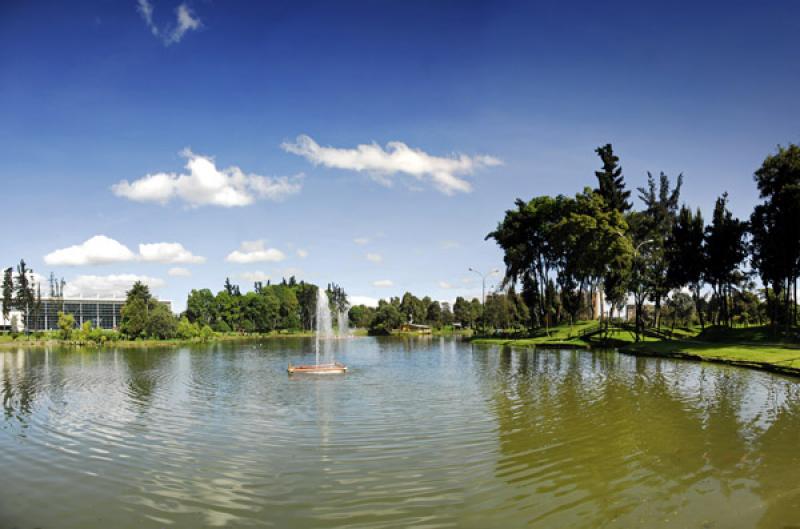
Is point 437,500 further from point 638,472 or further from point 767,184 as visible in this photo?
point 767,184

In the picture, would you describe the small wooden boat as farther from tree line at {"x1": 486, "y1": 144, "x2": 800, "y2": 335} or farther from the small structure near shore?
the small structure near shore

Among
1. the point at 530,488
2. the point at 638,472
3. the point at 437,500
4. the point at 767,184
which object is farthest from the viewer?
the point at 767,184

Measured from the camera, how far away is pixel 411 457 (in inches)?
536

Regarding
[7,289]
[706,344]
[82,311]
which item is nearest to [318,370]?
[706,344]

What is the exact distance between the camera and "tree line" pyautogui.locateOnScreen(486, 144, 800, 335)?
47125mm

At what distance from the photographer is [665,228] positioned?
2963 inches

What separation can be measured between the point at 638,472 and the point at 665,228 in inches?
2842

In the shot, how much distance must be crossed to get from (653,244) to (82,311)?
181 m

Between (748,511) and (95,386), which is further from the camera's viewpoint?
(95,386)

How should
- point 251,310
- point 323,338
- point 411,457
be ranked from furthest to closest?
point 251,310, point 323,338, point 411,457

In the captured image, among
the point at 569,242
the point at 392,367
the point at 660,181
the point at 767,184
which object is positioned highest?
the point at 660,181

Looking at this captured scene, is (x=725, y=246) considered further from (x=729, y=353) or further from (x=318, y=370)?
(x=318, y=370)

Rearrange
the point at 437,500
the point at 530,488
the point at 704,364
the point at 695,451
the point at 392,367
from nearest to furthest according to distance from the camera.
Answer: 1. the point at 437,500
2. the point at 530,488
3. the point at 695,451
4. the point at 704,364
5. the point at 392,367

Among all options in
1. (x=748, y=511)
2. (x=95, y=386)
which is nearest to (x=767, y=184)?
(x=748, y=511)
